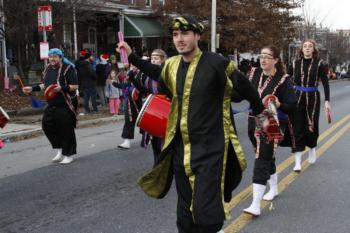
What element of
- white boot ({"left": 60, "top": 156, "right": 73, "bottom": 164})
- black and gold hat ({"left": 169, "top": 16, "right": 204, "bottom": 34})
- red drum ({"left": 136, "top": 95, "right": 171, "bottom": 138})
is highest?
black and gold hat ({"left": 169, "top": 16, "right": 204, "bottom": 34})

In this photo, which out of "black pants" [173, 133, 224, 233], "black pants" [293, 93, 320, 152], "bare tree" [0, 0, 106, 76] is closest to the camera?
"black pants" [173, 133, 224, 233]

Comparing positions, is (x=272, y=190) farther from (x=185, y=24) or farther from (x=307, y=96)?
(x=185, y=24)

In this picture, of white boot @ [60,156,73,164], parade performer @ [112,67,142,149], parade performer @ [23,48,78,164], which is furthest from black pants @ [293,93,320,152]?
white boot @ [60,156,73,164]

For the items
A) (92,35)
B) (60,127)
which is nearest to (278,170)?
(60,127)

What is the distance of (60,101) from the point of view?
787 cm

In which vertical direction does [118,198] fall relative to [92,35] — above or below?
below

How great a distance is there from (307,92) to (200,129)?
4.35 metres

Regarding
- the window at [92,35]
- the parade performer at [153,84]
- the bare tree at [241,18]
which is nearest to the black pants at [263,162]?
the parade performer at [153,84]

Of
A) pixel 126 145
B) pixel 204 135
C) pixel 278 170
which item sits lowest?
pixel 126 145

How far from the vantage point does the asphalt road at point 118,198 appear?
4988 millimetres

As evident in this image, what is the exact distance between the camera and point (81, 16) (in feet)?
60.5

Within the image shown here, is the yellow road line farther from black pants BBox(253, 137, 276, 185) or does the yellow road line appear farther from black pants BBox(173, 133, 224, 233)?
black pants BBox(253, 137, 276, 185)

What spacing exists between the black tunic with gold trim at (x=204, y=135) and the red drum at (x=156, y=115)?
55cm

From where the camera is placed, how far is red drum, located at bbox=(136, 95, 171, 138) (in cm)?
414
